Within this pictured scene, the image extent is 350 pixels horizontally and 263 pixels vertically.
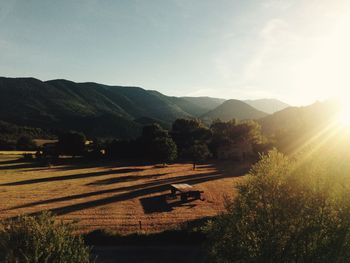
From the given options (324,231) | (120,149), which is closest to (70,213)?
(324,231)

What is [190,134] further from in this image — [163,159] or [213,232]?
[213,232]

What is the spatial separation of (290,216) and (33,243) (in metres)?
15.2

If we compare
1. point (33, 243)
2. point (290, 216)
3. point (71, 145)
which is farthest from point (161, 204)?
point (71, 145)

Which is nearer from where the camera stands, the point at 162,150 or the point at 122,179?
the point at 122,179

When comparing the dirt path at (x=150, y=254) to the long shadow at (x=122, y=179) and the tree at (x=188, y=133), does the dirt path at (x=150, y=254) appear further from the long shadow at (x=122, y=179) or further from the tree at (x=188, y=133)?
the tree at (x=188, y=133)

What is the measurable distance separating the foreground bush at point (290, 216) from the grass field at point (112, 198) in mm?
13821

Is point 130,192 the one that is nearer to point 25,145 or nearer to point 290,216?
point 290,216

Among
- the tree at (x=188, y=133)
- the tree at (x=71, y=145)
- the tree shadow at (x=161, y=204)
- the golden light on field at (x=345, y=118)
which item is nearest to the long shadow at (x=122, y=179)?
the tree shadow at (x=161, y=204)

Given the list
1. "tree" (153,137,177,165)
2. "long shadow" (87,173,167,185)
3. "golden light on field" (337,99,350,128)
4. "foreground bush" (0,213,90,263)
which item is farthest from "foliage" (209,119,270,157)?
"foreground bush" (0,213,90,263)

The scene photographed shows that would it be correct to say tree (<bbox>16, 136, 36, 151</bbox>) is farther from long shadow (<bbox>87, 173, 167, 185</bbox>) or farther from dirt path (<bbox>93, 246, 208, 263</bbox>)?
dirt path (<bbox>93, 246, 208, 263</bbox>)

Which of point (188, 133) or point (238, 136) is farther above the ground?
point (188, 133)

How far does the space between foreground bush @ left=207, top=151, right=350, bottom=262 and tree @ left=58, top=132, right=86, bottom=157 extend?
104 m

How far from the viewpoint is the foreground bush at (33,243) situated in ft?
56.6

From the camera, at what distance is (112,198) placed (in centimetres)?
5128
